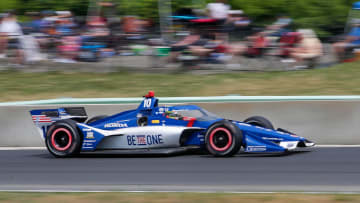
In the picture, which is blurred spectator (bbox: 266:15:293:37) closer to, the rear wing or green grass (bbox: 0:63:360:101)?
green grass (bbox: 0:63:360:101)

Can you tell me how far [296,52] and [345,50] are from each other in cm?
127

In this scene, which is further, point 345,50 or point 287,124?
point 345,50

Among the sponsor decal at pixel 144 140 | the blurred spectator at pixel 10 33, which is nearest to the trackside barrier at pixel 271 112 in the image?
the sponsor decal at pixel 144 140

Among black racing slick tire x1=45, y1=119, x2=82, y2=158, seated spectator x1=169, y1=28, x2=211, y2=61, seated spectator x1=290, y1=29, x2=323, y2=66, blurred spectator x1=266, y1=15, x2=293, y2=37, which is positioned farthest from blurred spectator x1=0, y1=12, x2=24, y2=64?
seated spectator x1=290, y1=29, x2=323, y2=66

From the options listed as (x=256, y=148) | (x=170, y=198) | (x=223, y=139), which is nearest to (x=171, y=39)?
(x=223, y=139)

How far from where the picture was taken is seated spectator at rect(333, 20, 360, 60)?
13647mm

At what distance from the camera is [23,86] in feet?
46.6

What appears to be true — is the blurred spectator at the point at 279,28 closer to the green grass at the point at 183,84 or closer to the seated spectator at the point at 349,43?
the green grass at the point at 183,84

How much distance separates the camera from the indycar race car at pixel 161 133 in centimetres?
870

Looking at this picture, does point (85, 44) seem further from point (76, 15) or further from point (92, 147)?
point (92, 147)

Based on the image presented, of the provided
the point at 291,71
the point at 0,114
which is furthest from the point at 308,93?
the point at 0,114

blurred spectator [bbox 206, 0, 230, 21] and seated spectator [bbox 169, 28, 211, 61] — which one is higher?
blurred spectator [bbox 206, 0, 230, 21]

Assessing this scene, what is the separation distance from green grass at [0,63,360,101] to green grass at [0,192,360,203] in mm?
7289

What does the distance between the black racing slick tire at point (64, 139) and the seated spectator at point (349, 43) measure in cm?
715
